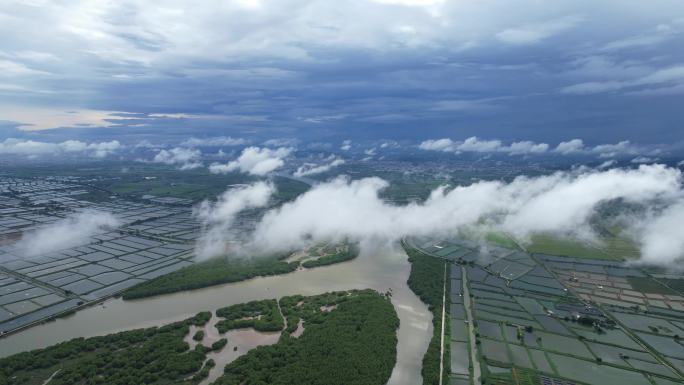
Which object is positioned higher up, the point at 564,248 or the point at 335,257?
the point at 335,257

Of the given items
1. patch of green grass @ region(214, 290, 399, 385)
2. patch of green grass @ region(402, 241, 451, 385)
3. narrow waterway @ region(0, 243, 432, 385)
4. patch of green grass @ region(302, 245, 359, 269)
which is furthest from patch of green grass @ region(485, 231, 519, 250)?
patch of green grass @ region(214, 290, 399, 385)

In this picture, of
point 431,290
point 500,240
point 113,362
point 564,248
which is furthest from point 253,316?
point 564,248

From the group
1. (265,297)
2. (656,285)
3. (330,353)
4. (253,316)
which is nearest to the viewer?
(330,353)

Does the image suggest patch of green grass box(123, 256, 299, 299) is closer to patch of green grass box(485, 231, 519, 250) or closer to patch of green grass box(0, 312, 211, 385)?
patch of green grass box(0, 312, 211, 385)

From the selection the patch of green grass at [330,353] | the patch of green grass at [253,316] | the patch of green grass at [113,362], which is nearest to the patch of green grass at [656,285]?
the patch of green grass at [330,353]

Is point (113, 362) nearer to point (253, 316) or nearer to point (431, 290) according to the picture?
point (253, 316)

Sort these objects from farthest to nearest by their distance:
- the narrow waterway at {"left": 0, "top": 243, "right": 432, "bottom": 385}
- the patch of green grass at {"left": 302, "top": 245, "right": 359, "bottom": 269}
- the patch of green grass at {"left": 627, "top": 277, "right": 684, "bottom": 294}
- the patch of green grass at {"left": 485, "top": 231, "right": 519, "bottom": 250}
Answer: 1. the patch of green grass at {"left": 485, "top": 231, "right": 519, "bottom": 250}
2. the patch of green grass at {"left": 302, "top": 245, "right": 359, "bottom": 269}
3. the patch of green grass at {"left": 627, "top": 277, "right": 684, "bottom": 294}
4. the narrow waterway at {"left": 0, "top": 243, "right": 432, "bottom": 385}

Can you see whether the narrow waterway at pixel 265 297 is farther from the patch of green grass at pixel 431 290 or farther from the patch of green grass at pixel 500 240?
the patch of green grass at pixel 500 240

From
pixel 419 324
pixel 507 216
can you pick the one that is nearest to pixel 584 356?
pixel 419 324

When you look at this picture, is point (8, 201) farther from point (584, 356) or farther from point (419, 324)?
point (584, 356)
